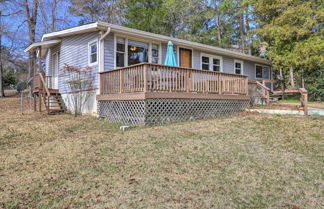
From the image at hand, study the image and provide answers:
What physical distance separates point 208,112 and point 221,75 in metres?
1.65

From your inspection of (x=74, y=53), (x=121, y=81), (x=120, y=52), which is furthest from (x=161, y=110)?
(x=74, y=53)

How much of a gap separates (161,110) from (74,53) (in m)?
6.13

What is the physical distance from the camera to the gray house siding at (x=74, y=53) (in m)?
10.6

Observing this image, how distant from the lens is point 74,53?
11.5 m

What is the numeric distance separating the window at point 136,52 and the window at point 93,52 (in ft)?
4.58

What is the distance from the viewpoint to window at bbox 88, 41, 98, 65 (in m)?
10.1

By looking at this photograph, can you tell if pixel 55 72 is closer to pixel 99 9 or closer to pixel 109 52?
pixel 109 52

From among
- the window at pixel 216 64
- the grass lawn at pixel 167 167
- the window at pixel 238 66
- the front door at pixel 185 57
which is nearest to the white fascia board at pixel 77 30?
the grass lawn at pixel 167 167

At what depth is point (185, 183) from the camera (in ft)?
11.3

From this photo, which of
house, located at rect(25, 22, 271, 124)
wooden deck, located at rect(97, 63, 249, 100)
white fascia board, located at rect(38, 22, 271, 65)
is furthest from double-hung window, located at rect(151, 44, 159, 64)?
wooden deck, located at rect(97, 63, 249, 100)

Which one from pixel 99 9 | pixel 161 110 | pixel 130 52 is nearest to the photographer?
pixel 161 110

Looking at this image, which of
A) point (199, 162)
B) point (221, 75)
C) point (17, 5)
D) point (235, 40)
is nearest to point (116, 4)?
point (17, 5)

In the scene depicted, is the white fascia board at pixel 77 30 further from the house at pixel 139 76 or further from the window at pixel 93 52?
the window at pixel 93 52

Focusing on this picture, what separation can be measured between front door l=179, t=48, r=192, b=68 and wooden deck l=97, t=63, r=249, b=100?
11.0ft
